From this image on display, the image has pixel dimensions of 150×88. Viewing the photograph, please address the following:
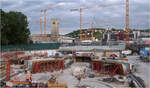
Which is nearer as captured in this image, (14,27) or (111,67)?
(111,67)

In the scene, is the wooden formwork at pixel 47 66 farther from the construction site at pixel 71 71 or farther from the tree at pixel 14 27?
the tree at pixel 14 27

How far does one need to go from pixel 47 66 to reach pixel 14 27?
73.8ft

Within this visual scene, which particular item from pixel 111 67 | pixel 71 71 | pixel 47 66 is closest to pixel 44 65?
pixel 47 66

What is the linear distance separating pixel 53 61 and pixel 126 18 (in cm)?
4173

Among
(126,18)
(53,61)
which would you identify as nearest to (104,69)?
(53,61)

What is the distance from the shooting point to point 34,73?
1523 cm

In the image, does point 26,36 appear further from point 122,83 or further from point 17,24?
point 122,83

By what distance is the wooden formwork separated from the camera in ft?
51.6

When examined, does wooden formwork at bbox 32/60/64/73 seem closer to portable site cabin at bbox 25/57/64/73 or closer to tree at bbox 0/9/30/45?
portable site cabin at bbox 25/57/64/73

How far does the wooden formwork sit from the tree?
18452 millimetres

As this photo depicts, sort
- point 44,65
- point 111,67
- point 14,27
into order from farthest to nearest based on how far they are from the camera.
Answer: point 14,27
point 44,65
point 111,67

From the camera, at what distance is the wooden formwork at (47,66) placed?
1572 cm

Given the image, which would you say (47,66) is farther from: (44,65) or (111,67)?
(111,67)

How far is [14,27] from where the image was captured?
35.4 meters
